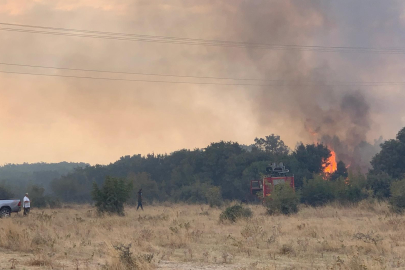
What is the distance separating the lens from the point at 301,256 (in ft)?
48.2

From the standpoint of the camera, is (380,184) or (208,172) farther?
(208,172)

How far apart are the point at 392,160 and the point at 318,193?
13.4 metres

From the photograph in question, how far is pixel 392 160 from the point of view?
159 ft

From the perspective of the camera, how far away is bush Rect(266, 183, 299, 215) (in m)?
30.3

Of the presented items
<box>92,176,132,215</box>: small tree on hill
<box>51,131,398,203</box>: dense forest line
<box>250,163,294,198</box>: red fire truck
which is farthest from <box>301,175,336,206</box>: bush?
<box>92,176,132,215</box>: small tree on hill

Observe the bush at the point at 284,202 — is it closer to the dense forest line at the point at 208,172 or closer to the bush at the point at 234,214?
the bush at the point at 234,214

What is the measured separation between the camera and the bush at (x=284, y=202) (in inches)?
1194

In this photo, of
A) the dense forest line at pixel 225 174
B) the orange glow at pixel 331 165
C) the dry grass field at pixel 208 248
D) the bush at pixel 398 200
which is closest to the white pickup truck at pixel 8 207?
the dry grass field at pixel 208 248

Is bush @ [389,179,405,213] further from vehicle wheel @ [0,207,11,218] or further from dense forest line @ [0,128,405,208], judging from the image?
vehicle wheel @ [0,207,11,218]

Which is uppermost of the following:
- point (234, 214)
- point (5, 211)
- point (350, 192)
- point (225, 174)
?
point (225, 174)

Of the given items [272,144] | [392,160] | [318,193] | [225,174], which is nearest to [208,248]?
[318,193]

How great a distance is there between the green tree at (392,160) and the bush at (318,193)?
1078cm

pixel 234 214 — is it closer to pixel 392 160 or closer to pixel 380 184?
pixel 380 184

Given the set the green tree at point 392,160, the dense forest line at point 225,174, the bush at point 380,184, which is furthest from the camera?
the green tree at point 392,160
